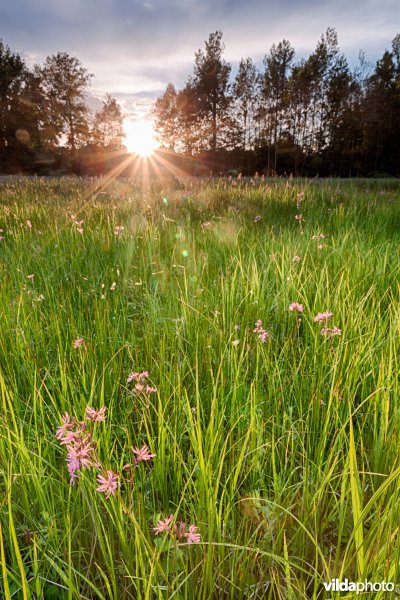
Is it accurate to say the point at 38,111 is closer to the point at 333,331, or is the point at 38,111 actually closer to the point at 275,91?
the point at 275,91

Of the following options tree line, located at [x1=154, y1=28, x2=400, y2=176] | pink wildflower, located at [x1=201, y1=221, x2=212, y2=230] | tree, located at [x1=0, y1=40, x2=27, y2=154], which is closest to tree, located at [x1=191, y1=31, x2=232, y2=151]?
tree line, located at [x1=154, y1=28, x2=400, y2=176]

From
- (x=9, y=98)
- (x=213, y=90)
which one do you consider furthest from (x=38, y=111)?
(x=213, y=90)

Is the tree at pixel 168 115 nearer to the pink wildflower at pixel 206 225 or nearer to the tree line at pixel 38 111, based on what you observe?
the tree line at pixel 38 111

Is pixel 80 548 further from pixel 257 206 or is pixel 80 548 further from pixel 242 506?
pixel 257 206

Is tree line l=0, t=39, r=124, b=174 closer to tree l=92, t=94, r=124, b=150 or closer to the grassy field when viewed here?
tree l=92, t=94, r=124, b=150

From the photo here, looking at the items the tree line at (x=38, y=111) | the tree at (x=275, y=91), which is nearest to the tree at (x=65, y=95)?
the tree line at (x=38, y=111)

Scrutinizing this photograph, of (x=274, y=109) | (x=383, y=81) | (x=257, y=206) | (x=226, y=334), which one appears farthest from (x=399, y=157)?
(x=226, y=334)

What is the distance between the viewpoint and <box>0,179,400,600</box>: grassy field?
32.3 inches

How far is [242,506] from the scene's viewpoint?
3.42 ft

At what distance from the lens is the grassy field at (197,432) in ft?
2.69

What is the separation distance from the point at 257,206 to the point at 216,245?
106 inches

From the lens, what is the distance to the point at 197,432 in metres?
0.90

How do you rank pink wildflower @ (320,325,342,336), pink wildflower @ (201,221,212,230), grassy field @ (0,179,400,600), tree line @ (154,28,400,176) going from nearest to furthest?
grassy field @ (0,179,400,600), pink wildflower @ (320,325,342,336), pink wildflower @ (201,221,212,230), tree line @ (154,28,400,176)

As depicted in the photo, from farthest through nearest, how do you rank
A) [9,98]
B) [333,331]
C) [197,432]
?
1. [9,98]
2. [333,331]
3. [197,432]
